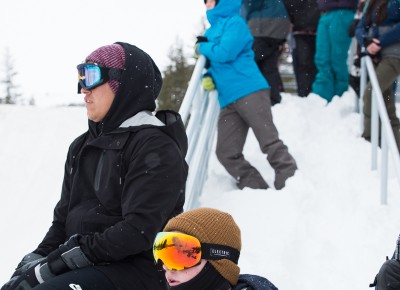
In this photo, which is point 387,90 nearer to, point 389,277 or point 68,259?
point 389,277

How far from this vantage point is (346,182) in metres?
6.02

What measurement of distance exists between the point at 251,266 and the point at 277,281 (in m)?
0.22

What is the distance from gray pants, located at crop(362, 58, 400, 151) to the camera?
638cm

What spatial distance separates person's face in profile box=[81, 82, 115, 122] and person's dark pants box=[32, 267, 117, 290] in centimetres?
69

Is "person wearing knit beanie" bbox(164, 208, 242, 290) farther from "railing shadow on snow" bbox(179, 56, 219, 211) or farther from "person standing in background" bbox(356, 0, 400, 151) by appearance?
"person standing in background" bbox(356, 0, 400, 151)

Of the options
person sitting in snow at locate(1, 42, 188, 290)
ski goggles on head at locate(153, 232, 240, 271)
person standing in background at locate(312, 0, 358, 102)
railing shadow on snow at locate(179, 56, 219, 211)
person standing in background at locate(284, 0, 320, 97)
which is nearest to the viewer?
ski goggles on head at locate(153, 232, 240, 271)

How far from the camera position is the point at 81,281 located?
260 cm

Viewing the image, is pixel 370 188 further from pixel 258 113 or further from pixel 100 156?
pixel 100 156

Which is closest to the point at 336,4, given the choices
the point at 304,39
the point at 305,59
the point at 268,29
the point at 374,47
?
the point at 304,39

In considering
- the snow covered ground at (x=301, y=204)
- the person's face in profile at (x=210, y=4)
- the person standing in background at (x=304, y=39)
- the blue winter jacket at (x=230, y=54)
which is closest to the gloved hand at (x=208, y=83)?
the blue winter jacket at (x=230, y=54)

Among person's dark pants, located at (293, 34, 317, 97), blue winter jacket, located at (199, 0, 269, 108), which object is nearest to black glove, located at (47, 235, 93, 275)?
blue winter jacket, located at (199, 0, 269, 108)

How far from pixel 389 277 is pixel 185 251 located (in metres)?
0.86

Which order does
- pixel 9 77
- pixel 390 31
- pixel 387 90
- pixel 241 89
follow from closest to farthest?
1. pixel 241 89
2. pixel 390 31
3. pixel 387 90
4. pixel 9 77

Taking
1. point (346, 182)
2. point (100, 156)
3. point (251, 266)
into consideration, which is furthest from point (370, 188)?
point (100, 156)
